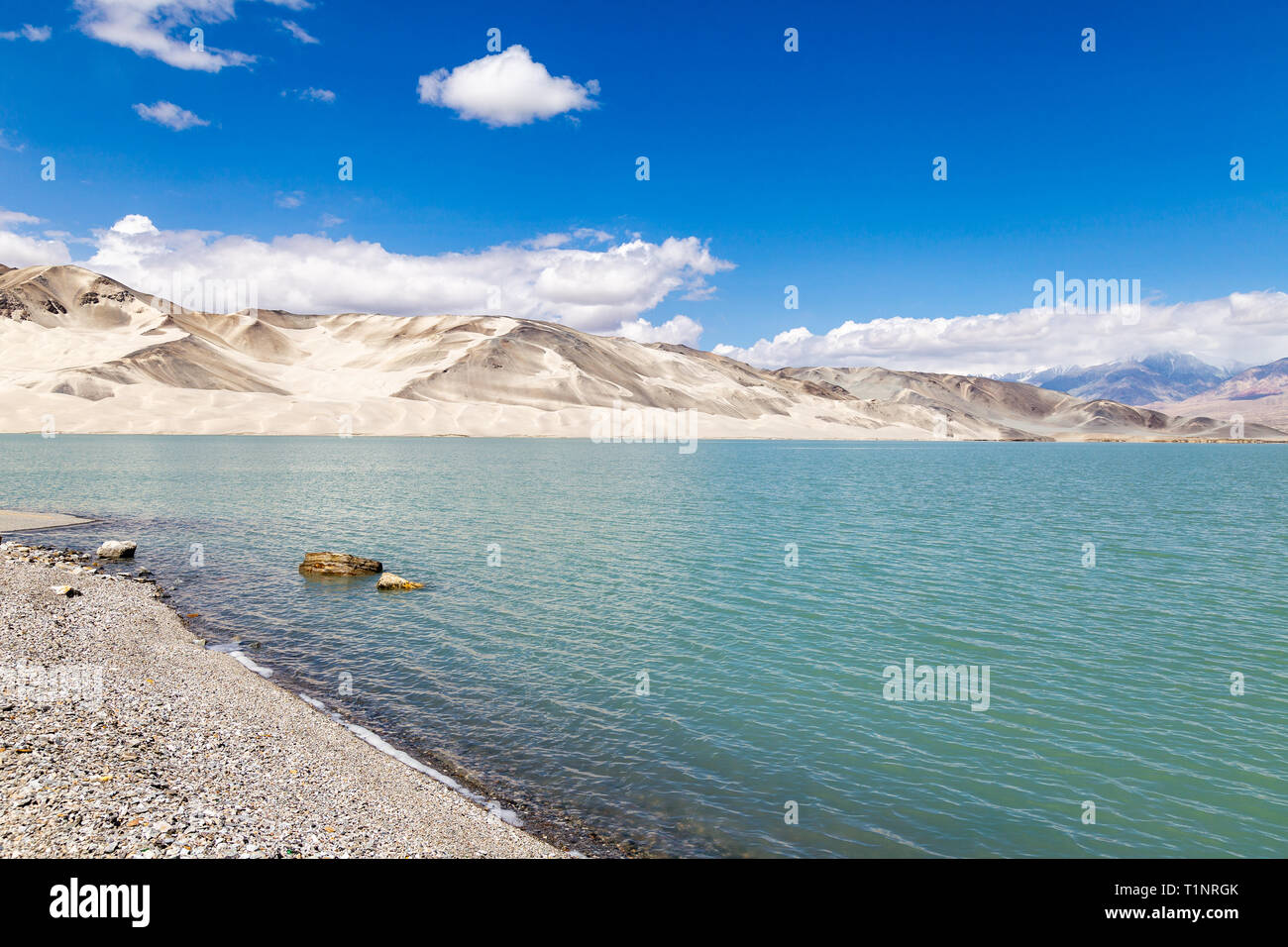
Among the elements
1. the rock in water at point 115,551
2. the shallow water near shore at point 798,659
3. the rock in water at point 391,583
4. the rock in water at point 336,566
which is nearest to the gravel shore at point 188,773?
the shallow water near shore at point 798,659

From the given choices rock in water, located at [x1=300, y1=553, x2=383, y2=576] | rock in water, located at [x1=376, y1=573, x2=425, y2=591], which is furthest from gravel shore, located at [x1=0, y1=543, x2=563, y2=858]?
rock in water, located at [x1=300, y1=553, x2=383, y2=576]

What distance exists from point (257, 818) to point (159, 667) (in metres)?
8.72

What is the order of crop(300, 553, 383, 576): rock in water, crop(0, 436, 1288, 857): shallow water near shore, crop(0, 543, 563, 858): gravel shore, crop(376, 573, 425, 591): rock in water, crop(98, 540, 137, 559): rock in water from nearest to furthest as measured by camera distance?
crop(0, 543, 563, 858): gravel shore, crop(0, 436, 1288, 857): shallow water near shore, crop(376, 573, 425, 591): rock in water, crop(300, 553, 383, 576): rock in water, crop(98, 540, 137, 559): rock in water

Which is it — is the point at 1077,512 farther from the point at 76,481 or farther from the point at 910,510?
the point at 76,481

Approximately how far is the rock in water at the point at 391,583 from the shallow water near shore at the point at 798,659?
452 mm

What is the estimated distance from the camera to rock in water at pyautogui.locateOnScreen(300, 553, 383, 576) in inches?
1071

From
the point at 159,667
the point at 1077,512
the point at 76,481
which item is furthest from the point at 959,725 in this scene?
the point at 76,481

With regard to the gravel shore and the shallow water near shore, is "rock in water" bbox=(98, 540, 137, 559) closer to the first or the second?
the shallow water near shore

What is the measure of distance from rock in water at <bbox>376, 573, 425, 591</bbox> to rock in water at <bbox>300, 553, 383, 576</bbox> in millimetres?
1982

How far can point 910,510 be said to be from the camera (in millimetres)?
48500

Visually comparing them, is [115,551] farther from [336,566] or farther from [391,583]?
[391,583]

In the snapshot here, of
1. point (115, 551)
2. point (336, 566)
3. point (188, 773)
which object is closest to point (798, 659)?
point (188, 773)
